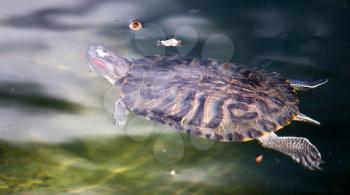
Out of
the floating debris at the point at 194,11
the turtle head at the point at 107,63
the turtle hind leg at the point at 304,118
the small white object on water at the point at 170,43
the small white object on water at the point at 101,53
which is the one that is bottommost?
the turtle hind leg at the point at 304,118

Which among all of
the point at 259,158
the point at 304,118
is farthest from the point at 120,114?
the point at 304,118

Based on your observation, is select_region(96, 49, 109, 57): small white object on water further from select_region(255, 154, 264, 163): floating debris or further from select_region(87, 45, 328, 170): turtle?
select_region(255, 154, 264, 163): floating debris

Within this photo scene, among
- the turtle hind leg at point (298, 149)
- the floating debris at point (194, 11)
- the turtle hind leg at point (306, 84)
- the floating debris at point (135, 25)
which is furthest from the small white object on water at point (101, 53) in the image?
the turtle hind leg at point (306, 84)

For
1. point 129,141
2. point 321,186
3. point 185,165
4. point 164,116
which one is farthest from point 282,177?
point 129,141

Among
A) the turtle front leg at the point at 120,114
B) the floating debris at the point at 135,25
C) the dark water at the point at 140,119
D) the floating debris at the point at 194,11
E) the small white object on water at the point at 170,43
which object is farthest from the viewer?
the floating debris at the point at 194,11

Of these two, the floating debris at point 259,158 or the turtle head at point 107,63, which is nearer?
the floating debris at point 259,158

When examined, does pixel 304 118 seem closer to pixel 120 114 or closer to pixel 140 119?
pixel 140 119

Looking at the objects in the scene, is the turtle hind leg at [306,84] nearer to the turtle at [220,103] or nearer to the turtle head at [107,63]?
the turtle at [220,103]
